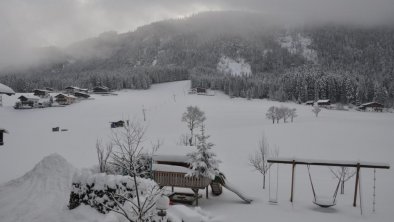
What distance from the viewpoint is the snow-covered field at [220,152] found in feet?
55.4

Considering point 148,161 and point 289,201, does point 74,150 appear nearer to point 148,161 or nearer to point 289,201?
point 148,161

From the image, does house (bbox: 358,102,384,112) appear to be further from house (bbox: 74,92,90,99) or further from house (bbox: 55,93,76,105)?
house (bbox: 55,93,76,105)

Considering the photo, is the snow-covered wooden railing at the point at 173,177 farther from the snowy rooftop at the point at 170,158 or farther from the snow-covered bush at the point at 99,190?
the snow-covered bush at the point at 99,190

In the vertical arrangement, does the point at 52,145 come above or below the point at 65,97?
below

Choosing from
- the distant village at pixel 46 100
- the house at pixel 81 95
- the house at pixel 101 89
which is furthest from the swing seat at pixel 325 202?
the house at pixel 101 89

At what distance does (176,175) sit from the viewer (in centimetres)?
1880

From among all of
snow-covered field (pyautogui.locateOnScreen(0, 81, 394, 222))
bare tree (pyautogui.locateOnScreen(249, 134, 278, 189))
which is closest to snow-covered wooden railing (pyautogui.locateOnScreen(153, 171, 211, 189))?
snow-covered field (pyautogui.locateOnScreen(0, 81, 394, 222))

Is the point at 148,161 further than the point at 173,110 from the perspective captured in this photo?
No

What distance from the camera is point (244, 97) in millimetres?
133500

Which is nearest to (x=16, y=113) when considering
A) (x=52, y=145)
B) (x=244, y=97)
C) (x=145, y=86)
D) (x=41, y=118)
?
(x=41, y=118)

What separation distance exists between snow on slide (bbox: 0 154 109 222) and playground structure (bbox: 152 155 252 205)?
4.60 metres

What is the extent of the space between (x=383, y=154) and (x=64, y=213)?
41.6m

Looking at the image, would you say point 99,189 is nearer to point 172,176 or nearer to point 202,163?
point 172,176

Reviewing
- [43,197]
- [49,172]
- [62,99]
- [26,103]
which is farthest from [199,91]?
[43,197]
